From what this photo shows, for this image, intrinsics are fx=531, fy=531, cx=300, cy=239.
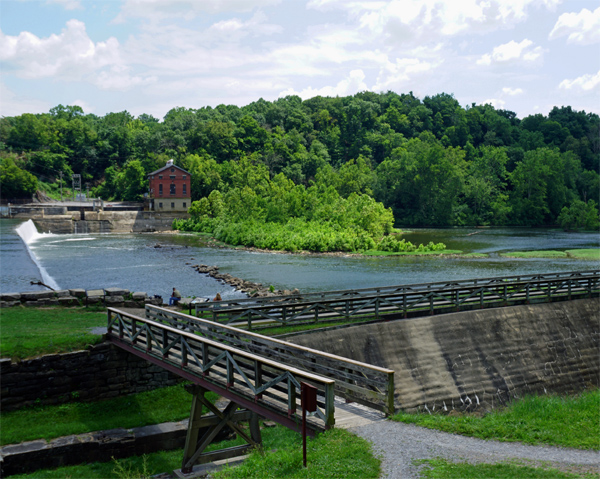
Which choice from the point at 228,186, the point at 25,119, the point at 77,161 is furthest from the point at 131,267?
the point at 25,119

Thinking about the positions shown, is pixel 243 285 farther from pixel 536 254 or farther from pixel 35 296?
pixel 536 254

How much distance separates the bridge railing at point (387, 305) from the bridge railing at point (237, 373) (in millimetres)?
3327

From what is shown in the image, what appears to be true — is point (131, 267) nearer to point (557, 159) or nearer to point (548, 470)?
point (548, 470)

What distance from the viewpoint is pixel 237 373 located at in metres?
13.1

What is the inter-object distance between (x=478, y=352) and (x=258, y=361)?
12.8 metres

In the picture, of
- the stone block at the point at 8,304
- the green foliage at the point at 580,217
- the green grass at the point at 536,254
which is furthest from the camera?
the green foliage at the point at 580,217

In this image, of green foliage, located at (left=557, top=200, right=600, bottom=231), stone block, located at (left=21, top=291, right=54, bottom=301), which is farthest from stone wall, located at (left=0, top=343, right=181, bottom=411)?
green foliage, located at (left=557, top=200, right=600, bottom=231)

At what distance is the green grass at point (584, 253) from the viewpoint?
2245 inches

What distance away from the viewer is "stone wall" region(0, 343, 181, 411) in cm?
1555

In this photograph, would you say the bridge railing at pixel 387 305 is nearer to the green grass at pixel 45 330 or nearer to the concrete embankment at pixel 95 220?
the green grass at pixel 45 330

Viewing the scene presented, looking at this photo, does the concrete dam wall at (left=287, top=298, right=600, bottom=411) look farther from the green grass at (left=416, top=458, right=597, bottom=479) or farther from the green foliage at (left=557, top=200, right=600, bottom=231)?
the green foliage at (left=557, top=200, right=600, bottom=231)

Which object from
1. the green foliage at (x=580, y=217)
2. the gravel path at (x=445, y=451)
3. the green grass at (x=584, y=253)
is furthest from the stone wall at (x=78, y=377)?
the green foliage at (x=580, y=217)

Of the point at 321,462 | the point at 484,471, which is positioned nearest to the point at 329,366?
the point at 321,462

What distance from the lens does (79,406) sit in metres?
16.2
